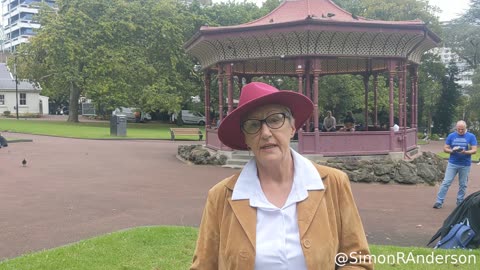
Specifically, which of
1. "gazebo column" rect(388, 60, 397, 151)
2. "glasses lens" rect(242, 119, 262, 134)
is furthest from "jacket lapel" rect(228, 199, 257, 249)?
"gazebo column" rect(388, 60, 397, 151)

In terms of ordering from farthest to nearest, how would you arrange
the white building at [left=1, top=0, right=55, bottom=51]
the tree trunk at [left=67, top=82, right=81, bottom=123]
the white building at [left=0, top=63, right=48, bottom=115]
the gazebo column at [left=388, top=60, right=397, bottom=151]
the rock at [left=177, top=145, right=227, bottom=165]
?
the white building at [left=1, top=0, right=55, bottom=51]
the white building at [left=0, top=63, right=48, bottom=115]
the tree trunk at [left=67, top=82, right=81, bottom=123]
the rock at [left=177, top=145, right=227, bottom=165]
the gazebo column at [left=388, top=60, right=397, bottom=151]

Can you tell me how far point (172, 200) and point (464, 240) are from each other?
6117 mm

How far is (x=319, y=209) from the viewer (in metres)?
2.40

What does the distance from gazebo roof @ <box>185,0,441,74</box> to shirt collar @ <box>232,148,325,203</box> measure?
534 inches

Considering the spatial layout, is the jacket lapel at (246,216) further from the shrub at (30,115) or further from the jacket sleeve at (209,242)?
the shrub at (30,115)

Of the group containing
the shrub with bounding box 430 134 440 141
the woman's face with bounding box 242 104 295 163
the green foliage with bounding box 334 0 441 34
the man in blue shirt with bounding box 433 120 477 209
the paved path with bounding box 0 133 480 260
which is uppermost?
the green foliage with bounding box 334 0 441 34

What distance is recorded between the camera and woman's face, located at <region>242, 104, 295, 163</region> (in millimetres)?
2529

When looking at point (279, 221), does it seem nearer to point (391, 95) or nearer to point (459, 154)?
point (459, 154)

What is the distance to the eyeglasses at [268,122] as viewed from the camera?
2549 millimetres

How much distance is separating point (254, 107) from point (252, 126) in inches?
4.1

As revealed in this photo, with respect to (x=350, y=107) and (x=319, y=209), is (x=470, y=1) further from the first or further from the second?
(x=319, y=209)

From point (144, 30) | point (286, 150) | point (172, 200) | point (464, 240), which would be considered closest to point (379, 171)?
point (172, 200)

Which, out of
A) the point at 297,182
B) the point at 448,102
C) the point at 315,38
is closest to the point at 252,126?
the point at 297,182

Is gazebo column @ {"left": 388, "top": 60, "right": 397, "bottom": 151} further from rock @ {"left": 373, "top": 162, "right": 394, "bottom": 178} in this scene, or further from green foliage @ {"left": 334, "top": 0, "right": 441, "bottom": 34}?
green foliage @ {"left": 334, "top": 0, "right": 441, "bottom": 34}
